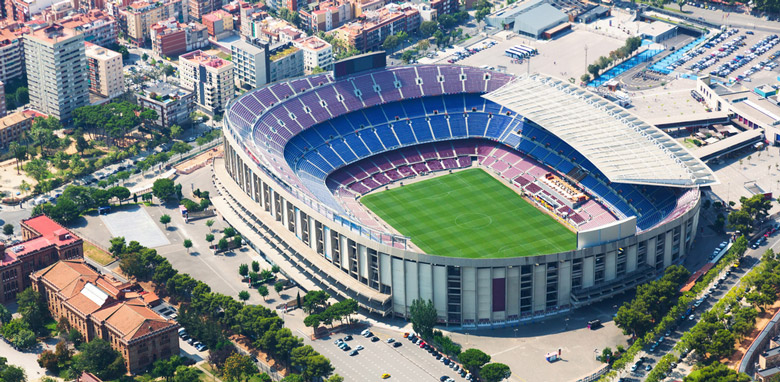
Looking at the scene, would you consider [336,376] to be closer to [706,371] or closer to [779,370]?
[706,371]

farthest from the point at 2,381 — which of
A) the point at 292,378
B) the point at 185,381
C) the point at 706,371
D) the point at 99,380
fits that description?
the point at 706,371

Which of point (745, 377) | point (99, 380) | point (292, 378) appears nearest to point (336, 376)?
point (292, 378)

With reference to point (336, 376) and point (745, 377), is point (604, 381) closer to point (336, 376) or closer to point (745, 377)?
point (745, 377)

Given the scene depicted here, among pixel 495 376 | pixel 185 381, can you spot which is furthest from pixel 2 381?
pixel 495 376

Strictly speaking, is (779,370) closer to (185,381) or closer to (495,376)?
(495,376)

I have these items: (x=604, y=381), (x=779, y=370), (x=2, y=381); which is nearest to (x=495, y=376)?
(x=604, y=381)

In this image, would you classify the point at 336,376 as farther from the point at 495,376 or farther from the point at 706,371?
the point at 706,371
